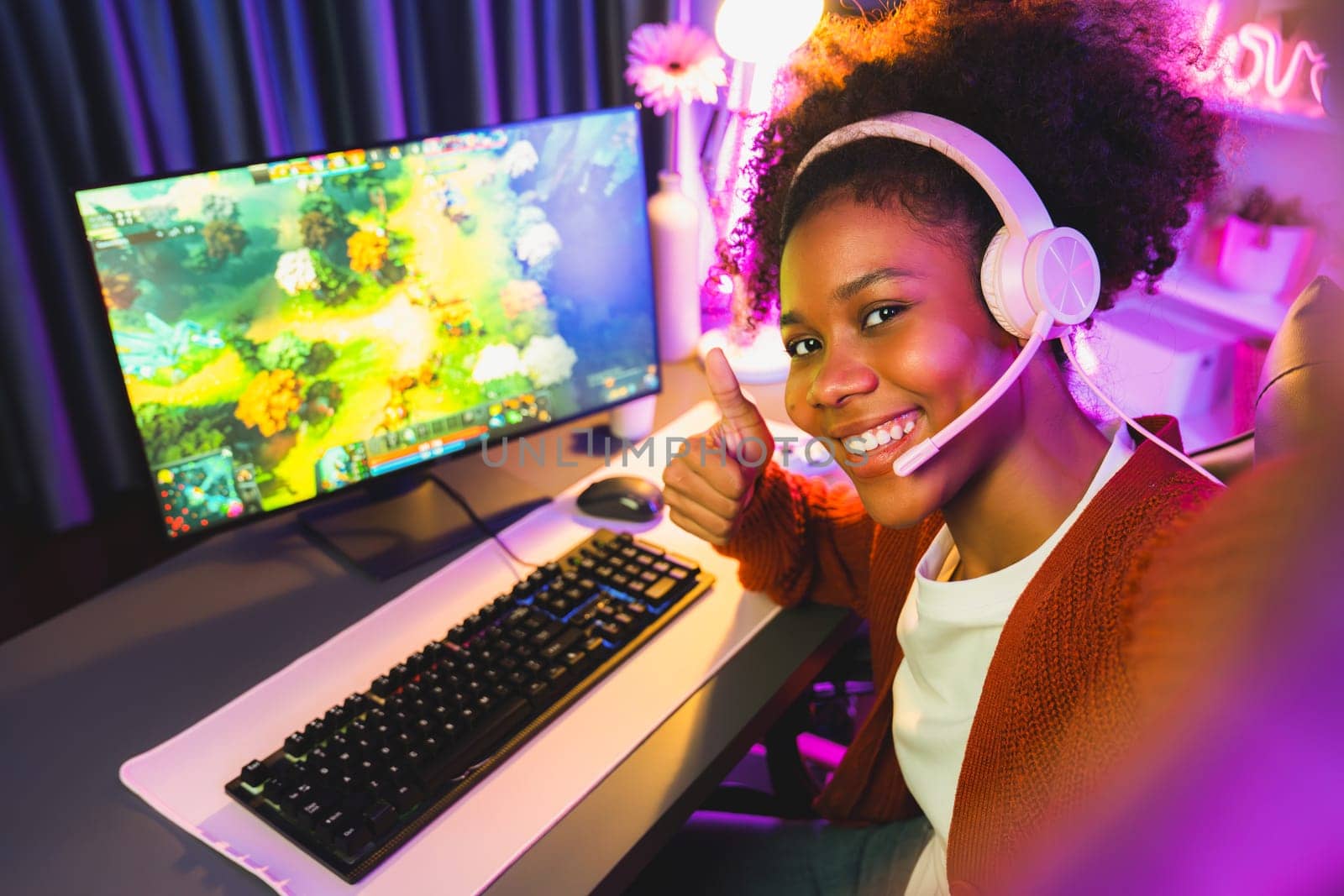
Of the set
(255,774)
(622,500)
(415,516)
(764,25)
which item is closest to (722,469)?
(622,500)

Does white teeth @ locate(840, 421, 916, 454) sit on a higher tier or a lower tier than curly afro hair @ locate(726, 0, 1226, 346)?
lower

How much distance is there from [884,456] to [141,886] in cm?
67

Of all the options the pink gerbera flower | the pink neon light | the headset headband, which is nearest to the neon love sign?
the pink neon light

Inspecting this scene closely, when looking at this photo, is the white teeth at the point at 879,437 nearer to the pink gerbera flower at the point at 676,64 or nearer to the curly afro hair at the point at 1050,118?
the curly afro hair at the point at 1050,118

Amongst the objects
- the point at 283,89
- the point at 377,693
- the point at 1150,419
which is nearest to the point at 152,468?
the point at 377,693

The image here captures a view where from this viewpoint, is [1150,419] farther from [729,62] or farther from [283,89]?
[283,89]

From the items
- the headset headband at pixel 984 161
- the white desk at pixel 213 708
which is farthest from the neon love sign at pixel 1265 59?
the white desk at pixel 213 708

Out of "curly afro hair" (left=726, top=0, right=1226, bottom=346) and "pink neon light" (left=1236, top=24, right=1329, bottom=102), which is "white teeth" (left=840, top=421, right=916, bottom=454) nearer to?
"curly afro hair" (left=726, top=0, right=1226, bottom=346)

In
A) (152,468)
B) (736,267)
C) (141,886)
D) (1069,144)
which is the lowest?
(141,886)

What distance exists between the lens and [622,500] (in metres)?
1.16

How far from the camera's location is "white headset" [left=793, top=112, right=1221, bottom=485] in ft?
2.18

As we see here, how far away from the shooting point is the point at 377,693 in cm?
83

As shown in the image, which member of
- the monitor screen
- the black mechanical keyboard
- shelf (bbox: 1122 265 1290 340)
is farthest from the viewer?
shelf (bbox: 1122 265 1290 340)

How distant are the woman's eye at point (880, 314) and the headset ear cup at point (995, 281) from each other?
6cm
